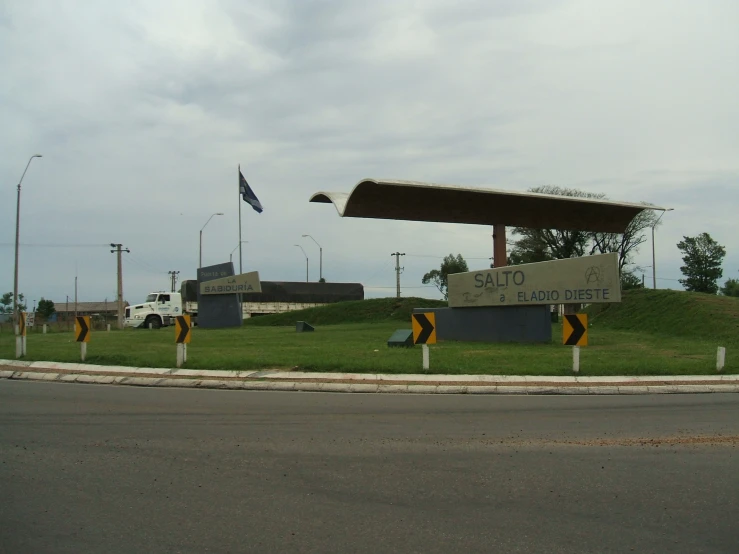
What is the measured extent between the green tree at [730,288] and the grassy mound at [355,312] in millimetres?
48685

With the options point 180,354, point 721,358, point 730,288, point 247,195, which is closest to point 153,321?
point 247,195

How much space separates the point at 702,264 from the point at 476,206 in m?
46.4

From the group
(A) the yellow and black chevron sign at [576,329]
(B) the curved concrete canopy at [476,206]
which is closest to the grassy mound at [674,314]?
(B) the curved concrete canopy at [476,206]

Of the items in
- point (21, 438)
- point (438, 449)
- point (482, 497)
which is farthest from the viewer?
point (21, 438)

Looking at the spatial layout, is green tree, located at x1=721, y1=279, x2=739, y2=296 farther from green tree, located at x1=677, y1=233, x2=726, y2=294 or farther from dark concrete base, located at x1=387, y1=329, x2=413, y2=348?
dark concrete base, located at x1=387, y1=329, x2=413, y2=348

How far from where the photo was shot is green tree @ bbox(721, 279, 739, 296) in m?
85.6

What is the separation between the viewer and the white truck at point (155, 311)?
49875 millimetres

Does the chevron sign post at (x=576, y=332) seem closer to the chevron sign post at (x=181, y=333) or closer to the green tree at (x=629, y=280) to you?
the chevron sign post at (x=181, y=333)

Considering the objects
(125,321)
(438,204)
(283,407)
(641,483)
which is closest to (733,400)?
(641,483)

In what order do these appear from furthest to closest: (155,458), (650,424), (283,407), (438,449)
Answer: (283,407) < (650,424) < (438,449) < (155,458)

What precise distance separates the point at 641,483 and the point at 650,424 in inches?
137

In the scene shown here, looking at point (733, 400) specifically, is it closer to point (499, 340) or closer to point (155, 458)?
point (155, 458)

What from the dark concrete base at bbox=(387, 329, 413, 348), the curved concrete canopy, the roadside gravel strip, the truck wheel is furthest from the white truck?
the roadside gravel strip

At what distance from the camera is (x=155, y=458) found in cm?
739
